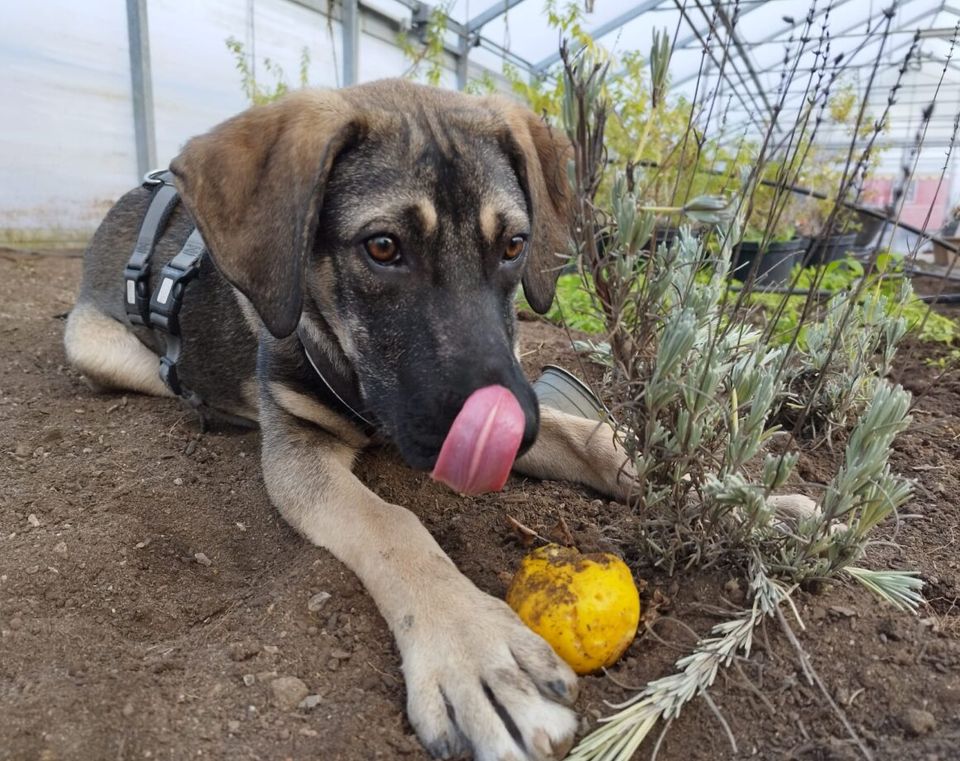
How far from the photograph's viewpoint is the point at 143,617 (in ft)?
7.82

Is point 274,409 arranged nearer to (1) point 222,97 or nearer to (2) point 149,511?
(2) point 149,511

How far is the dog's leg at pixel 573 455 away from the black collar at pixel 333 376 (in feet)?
2.08

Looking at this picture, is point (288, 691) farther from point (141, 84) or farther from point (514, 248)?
point (141, 84)

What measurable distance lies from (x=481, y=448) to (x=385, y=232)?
2.87ft

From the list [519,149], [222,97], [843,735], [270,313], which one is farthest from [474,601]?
[222,97]

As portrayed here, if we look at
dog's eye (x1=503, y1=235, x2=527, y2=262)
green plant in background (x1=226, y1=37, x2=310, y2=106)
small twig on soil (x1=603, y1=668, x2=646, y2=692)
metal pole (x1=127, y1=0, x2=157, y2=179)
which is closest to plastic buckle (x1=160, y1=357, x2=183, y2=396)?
dog's eye (x1=503, y1=235, x2=527, y2=262)

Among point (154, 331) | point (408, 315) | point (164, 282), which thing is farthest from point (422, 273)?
point (154, 331)

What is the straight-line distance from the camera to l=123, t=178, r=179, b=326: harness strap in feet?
13.6

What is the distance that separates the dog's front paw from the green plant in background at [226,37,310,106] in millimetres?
7540

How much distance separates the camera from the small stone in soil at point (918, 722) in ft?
5.63

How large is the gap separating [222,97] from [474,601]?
30.4ft

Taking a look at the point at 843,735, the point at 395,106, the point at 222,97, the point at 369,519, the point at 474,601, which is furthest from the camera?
the point at 222,97

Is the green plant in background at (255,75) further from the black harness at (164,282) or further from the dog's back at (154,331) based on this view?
the black harness at (164,282)

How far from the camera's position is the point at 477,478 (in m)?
2.01
